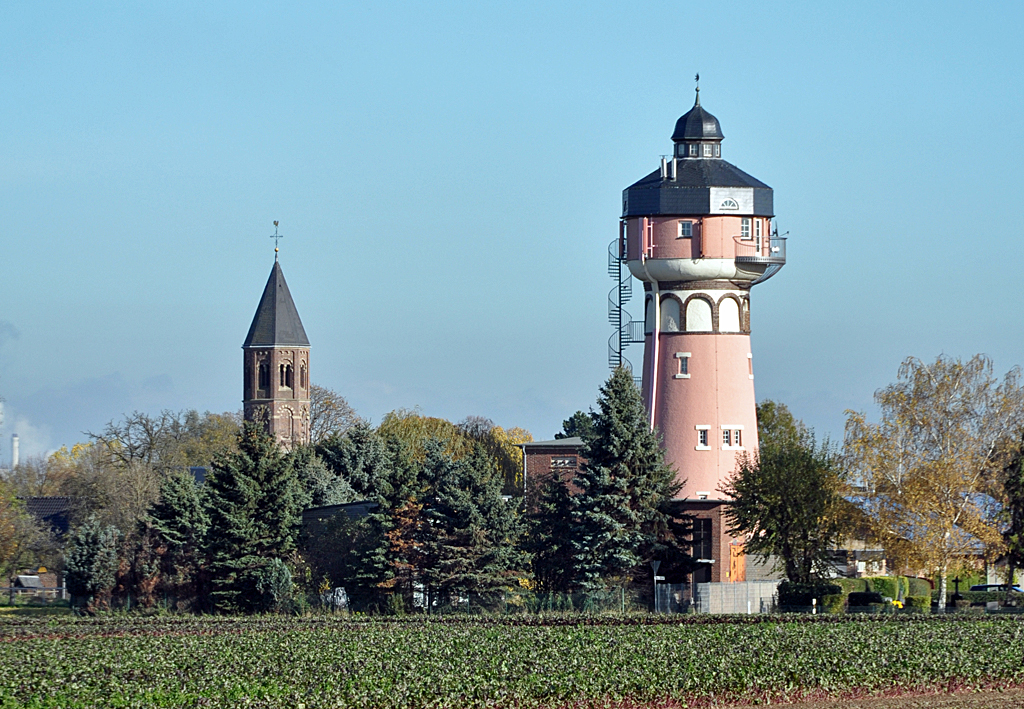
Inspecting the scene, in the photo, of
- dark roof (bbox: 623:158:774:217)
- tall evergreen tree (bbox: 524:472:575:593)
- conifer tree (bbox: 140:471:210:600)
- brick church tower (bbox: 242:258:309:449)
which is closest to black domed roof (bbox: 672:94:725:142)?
dark roof (bbox: 623:158:774:217)

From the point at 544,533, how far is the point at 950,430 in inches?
560

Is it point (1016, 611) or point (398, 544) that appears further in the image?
point (398, 544)

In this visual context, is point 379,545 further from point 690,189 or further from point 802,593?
point 690,189

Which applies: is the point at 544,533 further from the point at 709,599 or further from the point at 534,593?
the point at 709,599

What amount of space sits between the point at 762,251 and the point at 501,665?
33.0m

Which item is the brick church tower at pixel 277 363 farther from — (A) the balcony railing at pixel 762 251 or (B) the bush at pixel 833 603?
(B) the bush at pixel 833 603

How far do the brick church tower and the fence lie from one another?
82.7 meters

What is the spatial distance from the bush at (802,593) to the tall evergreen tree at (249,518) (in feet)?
54.8

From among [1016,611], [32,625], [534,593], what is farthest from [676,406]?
[32,625]

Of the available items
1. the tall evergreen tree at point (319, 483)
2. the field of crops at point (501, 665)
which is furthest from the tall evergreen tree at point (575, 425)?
the field of crops at point (501, 665)

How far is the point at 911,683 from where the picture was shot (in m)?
32.7

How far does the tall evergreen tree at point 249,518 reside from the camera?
182 feet

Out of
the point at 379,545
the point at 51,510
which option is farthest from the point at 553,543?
the point at 51,510

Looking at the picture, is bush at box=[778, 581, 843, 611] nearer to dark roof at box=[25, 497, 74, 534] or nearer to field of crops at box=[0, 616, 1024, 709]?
field of crops at box=[0, 616, 1024, 709]
